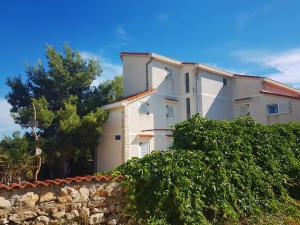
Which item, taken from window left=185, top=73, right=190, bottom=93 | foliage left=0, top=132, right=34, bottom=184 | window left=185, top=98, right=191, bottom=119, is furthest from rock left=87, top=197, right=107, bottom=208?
window left=185, top=73, right=190, bottom=93

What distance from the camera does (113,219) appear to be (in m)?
6.96

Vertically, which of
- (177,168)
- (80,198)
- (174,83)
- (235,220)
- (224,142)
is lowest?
(235,220)

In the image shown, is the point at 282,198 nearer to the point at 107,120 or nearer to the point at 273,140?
the point at 273,140

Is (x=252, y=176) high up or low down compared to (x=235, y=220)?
up

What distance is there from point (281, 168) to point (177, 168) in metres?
4.31

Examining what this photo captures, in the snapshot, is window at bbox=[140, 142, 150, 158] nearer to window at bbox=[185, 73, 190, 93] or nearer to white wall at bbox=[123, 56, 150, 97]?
white wall at bbox=[123, 56, 150, 97]

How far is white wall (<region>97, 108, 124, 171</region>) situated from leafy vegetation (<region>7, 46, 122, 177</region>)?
2.07ft

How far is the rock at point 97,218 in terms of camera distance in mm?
6679

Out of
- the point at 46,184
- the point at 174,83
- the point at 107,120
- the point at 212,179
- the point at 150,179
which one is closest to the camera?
the point at 46,184

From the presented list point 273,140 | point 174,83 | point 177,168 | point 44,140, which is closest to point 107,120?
point 44,140

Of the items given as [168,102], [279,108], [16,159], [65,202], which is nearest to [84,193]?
[65,202]

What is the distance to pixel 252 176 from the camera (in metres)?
8.90

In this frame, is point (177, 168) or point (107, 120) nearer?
point (177, 168)

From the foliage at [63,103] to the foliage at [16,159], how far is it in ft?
4.97
